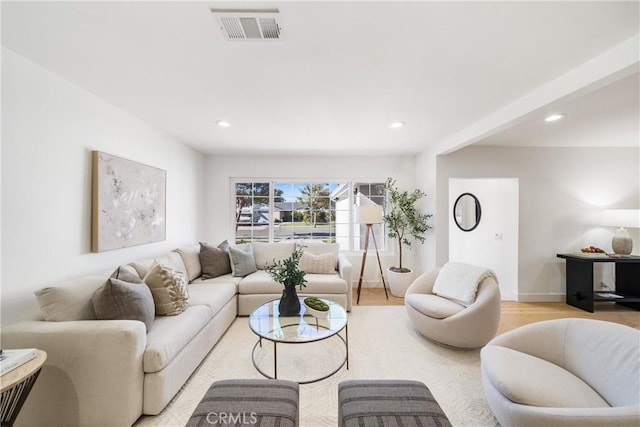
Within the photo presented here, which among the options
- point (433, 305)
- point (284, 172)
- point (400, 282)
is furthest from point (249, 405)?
point (284, 172)

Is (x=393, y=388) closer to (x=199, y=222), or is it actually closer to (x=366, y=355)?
(x=366, y=355)

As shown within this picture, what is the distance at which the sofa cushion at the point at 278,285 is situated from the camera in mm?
3307

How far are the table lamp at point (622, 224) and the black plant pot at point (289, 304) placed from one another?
447 centimetres

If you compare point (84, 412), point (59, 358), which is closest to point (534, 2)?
point (59, 358)

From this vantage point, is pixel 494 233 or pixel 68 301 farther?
pixel 494 233

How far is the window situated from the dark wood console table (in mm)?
2679

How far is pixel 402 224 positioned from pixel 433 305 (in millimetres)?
1878

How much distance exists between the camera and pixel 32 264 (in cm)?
179

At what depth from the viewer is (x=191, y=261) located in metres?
3.37

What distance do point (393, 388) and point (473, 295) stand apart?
163 cm

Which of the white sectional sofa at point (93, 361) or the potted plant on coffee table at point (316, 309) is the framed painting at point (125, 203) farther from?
the potted plant on coffee table at point (316, 309)

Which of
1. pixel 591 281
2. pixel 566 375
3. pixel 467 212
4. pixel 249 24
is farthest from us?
pixel 467 212

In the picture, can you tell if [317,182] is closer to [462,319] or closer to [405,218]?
[405,218]

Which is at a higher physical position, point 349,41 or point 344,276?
point 349,41
